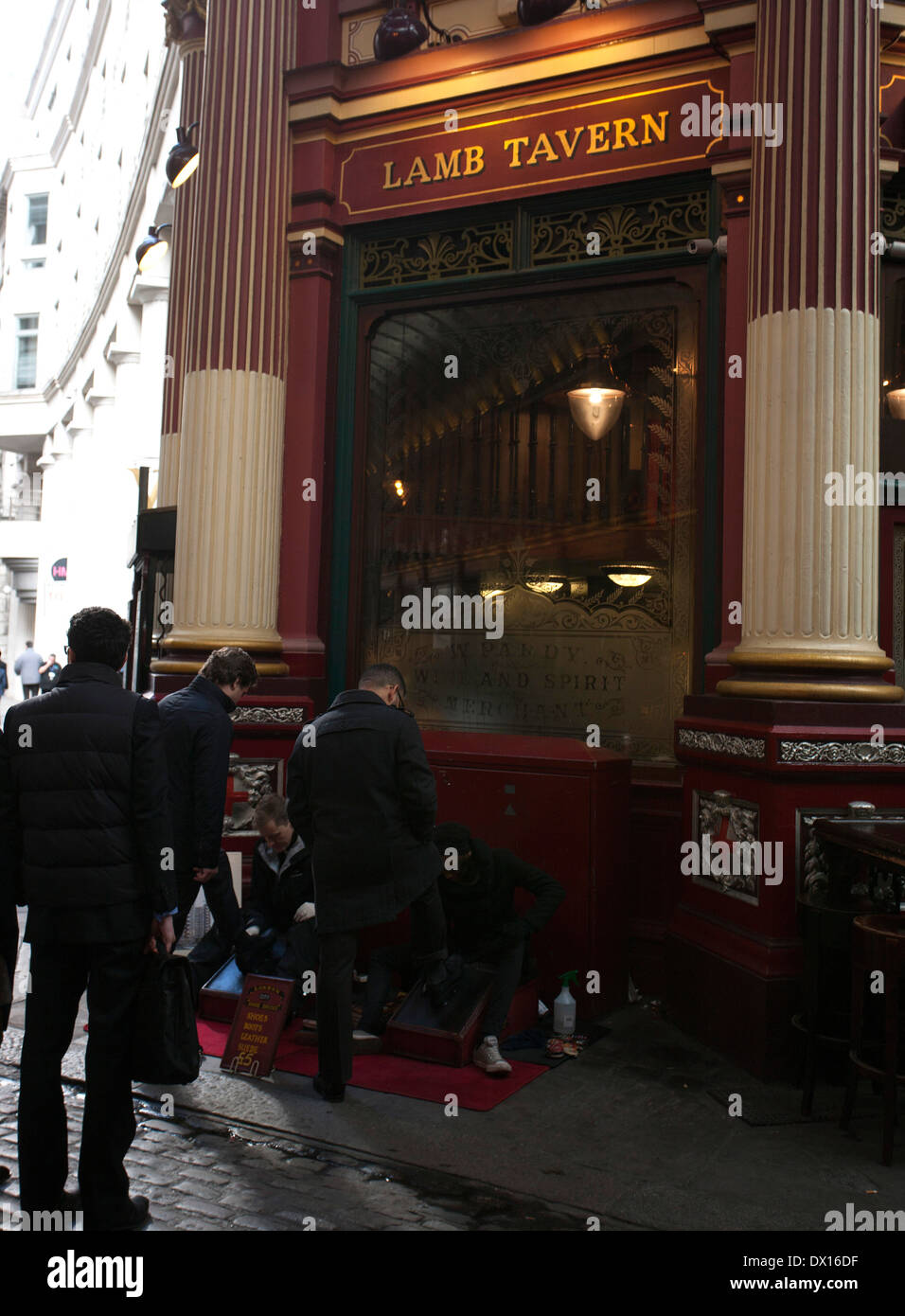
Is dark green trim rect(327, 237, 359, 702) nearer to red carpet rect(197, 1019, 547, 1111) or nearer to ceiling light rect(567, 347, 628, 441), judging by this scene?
ceiling light rect(567, 347, 628, 441)

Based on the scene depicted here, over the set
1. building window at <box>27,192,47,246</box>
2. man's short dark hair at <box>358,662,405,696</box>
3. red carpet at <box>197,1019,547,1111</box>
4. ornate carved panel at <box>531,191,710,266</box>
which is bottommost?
red carpet at <box>197,1019,547,1111</box>

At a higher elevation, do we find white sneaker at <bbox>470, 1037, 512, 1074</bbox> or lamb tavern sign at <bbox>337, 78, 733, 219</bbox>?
lamb tavern sign at <bbox>337, 78, 733, 219</bbox>

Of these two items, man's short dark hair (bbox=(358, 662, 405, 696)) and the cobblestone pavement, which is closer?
the cobblestone pavement

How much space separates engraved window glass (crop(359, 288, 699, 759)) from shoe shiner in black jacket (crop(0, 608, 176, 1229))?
3.72 meters

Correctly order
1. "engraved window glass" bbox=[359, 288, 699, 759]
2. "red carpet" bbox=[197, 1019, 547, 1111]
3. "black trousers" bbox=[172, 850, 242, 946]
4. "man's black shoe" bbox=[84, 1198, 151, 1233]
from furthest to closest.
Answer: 1. "engraved window glass" bbox=[359, 288, 699, 759]
2. "black trousers" bbox=[172, 850, 242, 946]
3. "red carpet" bbox=[197, 1019, 547, 1111]
4. "man's black shoe" bbox=[84, 1198, 151, 1233]

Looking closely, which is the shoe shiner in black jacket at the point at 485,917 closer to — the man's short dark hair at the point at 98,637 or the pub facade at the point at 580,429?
the pub facade at the point at 580,429

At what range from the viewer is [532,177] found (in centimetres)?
697

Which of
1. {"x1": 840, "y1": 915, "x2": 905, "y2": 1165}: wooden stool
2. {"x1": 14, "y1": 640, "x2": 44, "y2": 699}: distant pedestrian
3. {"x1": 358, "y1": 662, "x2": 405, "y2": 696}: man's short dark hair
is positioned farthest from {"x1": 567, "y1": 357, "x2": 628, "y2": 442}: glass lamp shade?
A: {"x1": 14, "y1": 640, "x2": 44, "y2": 699}: distant pedestrian

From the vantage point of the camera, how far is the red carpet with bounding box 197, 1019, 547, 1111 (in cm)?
489

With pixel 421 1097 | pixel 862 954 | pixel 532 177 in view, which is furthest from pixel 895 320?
pixel 421 1097

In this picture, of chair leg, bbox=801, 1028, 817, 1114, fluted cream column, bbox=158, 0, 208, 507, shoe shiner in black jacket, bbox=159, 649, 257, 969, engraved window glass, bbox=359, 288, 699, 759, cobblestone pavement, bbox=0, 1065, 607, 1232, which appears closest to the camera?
cobblestone pavement, bbox=0, 1065, 607, 1232
